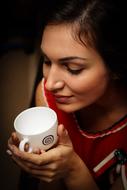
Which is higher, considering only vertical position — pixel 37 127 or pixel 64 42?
pixel 64 42

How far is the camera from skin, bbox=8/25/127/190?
994 mm

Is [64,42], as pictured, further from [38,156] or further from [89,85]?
[38,156]

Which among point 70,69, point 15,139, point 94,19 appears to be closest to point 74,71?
point 70,69

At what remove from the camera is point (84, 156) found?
133 cm

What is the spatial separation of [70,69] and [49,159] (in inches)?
10.9

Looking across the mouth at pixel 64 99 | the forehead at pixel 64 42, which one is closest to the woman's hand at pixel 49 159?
the mouth at pixel 64 99

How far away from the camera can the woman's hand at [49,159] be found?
958 millimetres

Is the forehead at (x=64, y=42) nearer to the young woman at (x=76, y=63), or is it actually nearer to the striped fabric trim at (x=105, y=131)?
the young woman at (x=76, y=63)

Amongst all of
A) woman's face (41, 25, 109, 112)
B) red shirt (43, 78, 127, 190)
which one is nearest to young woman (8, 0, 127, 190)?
woman's face (41, 25, 109, 112)

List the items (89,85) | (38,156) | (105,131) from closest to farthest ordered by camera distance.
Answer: (38,156) < (89,85) < (105,131)

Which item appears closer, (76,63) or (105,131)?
(76,63)

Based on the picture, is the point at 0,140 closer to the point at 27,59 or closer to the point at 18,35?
the point at 27,59

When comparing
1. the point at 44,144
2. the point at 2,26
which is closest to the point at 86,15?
the point at 44,144

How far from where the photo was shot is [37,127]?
3.47 ft
